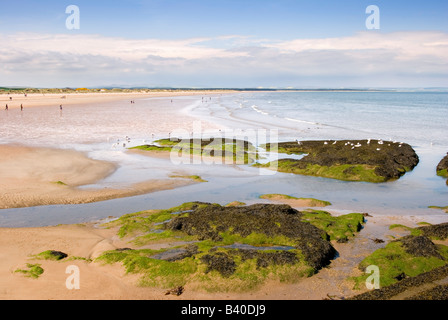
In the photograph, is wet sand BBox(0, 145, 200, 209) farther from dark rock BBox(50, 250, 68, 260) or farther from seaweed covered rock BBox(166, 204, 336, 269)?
seaweed covered rock BBox(166, 204, 336, 269)

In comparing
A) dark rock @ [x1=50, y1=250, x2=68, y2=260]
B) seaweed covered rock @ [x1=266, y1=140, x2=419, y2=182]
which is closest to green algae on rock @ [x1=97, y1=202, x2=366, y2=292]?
dark rock @ [x1=50, y1=250, x2=68, y2=260]

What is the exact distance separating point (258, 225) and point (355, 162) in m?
13.3

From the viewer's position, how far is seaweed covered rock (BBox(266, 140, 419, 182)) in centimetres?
2158

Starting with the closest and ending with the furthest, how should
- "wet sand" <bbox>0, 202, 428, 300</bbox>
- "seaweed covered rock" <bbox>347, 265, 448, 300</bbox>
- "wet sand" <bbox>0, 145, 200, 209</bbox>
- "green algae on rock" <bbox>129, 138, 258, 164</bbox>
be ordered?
1. "seaweed covered rock" <bbox>347, 265, 448, 300</bbox>
2. "wet sand" <bbox>0, 202, 428, 300</bbox>
3. "wet sand" <bbox>0, 145, 200, 209</bbox>
4. "green algae on rock" <bbox>129, 138, 258, 164</bbox>

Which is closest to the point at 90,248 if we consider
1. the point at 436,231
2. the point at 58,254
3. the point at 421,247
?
the point at 58,254

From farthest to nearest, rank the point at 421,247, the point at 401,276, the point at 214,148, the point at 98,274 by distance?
the point at 214,148, the point at 421,247, the point at 98,274, the point at 401,276

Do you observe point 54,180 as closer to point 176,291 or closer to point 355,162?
point 176,291

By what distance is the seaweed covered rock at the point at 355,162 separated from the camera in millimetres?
21578

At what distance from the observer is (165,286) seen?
9.38m

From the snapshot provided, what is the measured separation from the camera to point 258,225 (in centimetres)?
1243

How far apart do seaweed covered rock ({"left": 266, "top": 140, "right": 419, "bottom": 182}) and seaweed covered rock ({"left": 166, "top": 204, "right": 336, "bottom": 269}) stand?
363 inches

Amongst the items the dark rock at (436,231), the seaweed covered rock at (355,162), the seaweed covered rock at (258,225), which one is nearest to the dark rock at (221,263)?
the seaweed covered rock at (258,225)

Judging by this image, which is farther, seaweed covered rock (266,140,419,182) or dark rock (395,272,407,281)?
seaweed covered rock (266,140,419,182)
